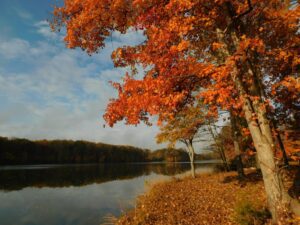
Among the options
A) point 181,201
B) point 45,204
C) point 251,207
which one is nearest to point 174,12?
point 251,207

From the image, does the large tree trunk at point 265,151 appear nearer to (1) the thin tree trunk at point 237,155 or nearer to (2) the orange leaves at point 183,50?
(2) the orange leaves at point 183,50

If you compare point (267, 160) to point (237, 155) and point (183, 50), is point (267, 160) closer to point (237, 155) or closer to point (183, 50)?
point (183, 50)

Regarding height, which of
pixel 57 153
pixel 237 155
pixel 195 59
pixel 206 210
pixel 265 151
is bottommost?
pixel 206 210

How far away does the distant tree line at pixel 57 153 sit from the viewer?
3891 inches

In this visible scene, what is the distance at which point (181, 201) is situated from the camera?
11.8 metres

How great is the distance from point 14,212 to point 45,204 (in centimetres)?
278

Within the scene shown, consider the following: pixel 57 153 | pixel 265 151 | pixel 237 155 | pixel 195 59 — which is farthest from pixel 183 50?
pixel 57 153

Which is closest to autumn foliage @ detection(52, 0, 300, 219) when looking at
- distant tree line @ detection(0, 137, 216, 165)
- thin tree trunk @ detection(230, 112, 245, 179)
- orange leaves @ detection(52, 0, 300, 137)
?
orange leaves @ detection(52, 0, 300, 137)

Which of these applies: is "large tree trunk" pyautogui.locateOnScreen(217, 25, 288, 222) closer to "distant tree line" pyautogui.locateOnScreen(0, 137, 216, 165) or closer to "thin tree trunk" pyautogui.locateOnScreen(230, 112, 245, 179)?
"thin tree trunk" pyautogui.locateOnScreen(230, 112, 245, 179)

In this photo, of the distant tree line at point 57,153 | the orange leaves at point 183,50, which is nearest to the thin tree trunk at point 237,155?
the orange leaves at point 183,50

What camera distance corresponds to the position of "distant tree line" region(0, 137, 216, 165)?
3891 inches

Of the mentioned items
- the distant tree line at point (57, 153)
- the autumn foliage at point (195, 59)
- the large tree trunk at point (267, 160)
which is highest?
the distant tree line at point (57, 153)

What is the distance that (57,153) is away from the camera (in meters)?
126

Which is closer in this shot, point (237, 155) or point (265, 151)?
point (265, 151)
